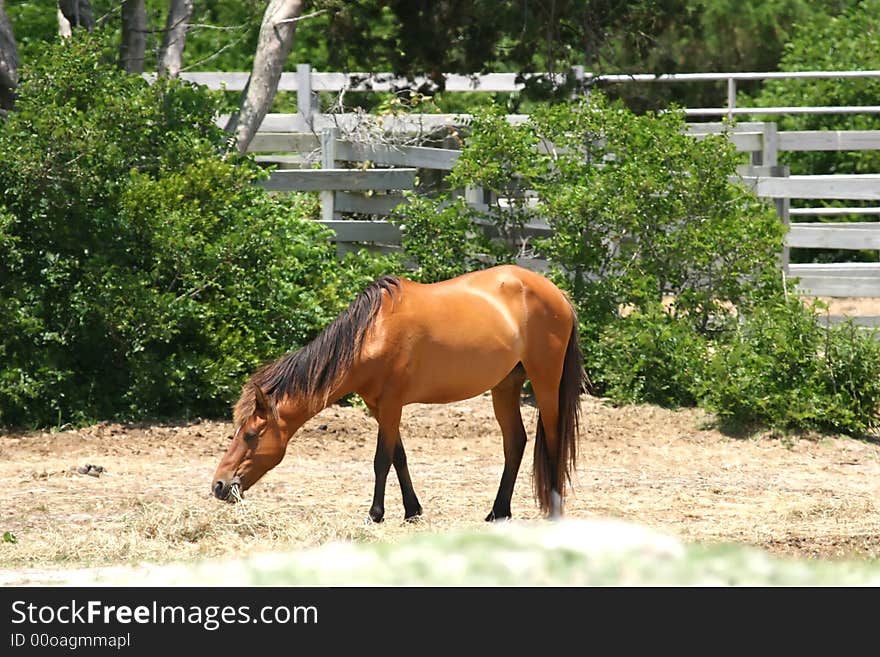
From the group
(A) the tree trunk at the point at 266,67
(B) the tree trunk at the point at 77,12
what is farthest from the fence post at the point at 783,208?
(B) the tree trunk at the point at 77,12

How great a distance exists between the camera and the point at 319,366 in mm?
7027

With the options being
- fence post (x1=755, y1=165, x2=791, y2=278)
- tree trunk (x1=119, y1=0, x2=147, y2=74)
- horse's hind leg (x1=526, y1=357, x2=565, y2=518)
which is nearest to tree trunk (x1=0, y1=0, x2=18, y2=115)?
tree trunk (x1=119, y1=0, x2=147, y2=74)

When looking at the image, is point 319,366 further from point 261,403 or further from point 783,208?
point 783,208

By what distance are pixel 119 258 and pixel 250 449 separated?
3.84 metres

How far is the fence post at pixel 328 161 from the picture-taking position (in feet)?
43.3

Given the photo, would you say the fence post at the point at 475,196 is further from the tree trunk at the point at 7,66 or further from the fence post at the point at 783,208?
the tree trunk at the point at 7,66

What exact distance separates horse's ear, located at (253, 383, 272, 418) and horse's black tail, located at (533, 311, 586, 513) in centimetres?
160

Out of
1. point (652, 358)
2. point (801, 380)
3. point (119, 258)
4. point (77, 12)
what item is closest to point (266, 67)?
point (77, 12)

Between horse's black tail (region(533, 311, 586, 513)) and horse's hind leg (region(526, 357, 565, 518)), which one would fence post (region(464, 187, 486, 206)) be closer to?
horse's black tail (region(533, 311, 586, 513))

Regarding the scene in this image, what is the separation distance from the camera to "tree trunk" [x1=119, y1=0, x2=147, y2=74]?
11.6 meters

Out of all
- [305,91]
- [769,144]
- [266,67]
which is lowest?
[769,144]

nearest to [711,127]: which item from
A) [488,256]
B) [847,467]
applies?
[488,256]

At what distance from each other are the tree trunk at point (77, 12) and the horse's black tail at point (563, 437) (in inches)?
232
